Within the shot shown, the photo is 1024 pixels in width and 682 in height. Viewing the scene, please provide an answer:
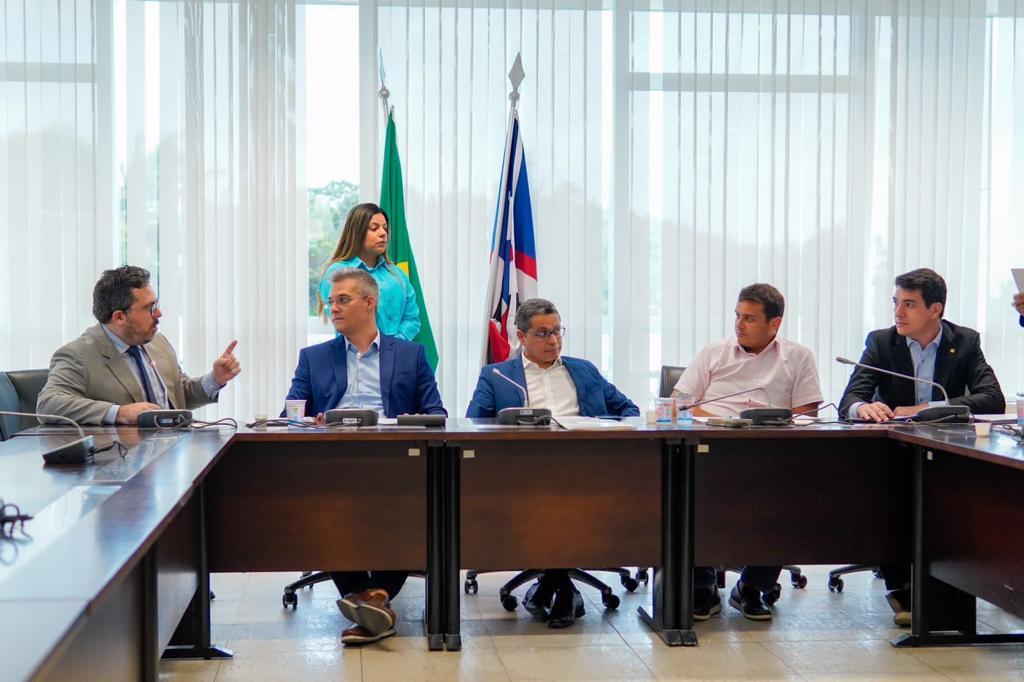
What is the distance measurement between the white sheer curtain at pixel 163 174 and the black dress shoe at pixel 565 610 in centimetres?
230

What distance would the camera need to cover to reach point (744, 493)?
132 inches

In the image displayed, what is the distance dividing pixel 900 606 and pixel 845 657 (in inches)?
→ 22.2

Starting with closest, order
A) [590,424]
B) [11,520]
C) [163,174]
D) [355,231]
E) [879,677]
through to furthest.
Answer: [11,520] → [879,677] → [590,424] → [355,231] → [163,174]

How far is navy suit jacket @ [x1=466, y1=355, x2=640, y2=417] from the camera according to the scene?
3.83m

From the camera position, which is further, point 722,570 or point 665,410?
point 722,570

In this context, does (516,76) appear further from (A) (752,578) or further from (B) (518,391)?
(A) (752,578)

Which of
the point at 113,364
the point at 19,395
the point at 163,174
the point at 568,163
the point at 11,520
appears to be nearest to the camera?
the point at 11,520

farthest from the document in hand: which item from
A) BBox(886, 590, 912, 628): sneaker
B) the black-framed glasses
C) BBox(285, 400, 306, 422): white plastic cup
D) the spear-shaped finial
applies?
the spear-shaped finial

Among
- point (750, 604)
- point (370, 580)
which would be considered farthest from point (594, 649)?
point (370, 580)

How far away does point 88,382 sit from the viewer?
11.3 ft

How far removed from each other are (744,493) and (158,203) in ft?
11.1

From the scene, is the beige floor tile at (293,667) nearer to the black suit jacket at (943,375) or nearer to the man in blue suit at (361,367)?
the man in blue suit at (361,367)

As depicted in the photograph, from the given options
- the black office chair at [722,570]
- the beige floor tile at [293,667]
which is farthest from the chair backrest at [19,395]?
the black office chair at [722,570]

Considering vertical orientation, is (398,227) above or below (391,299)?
above
